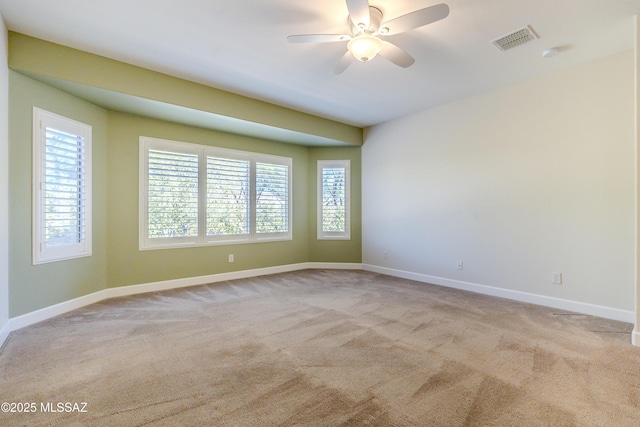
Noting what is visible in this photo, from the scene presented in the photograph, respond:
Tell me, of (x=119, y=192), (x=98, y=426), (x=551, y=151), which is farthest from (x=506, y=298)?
(x=119, y=192)

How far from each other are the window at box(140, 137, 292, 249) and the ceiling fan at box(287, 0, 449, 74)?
117 inches

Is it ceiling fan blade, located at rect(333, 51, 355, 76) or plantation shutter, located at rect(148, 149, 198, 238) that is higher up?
ceiling fan blade, located at rect(333, 51, 355, 76)

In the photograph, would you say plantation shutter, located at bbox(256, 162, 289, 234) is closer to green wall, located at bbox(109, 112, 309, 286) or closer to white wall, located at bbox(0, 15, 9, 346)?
green wall, located at bbox(109, 112, 309, 286)

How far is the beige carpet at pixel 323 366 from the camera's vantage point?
5.71 ft

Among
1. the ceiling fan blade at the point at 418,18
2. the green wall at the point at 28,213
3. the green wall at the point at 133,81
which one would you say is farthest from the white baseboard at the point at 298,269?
the ceiling fan blade at the point at 418,18

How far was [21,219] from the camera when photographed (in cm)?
306

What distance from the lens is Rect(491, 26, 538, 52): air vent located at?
2805 millimetres

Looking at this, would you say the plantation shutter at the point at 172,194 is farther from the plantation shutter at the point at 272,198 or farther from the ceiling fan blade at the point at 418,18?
the ceiling fan blade at the point at 418,18

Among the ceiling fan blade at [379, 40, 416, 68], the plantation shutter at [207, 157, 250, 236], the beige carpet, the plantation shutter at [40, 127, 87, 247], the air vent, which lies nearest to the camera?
Answer: the beige carpet

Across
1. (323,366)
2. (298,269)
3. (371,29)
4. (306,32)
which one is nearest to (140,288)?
(298,269)

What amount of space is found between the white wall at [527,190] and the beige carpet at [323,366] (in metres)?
0.57

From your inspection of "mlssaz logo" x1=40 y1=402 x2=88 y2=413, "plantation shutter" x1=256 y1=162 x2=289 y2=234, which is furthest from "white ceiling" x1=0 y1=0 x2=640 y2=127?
"mlssaz logo" x1=40 y1=402 x2=88 y2=413

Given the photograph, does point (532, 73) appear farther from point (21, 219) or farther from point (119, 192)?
point (21, 219)

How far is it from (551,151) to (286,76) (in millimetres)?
3356
